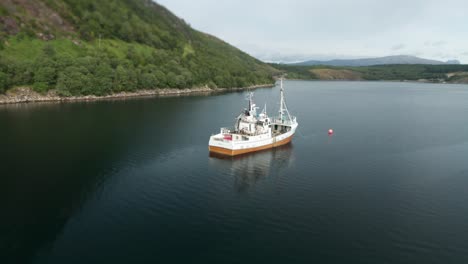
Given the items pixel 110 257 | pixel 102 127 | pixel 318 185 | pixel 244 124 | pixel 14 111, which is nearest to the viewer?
pixel 110 257

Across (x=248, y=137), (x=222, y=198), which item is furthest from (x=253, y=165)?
(x=222, y=198)

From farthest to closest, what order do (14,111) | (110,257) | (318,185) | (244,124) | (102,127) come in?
(14,111) < (102,127) < (244,124) < (318,185) < (110,257)

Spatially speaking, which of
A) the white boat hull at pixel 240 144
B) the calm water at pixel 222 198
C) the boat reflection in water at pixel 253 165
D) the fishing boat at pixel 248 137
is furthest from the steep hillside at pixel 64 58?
the boat reflection in water at pixel 253 165

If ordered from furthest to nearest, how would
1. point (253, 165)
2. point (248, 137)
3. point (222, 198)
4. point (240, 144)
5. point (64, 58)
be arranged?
point (64, 58)
point (248, 137)
point (240, 144)
point (253, 165)
point (222, 198)

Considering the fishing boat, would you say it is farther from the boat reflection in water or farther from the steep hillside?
the steep hillside

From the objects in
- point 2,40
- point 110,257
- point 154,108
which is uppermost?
point 2,40

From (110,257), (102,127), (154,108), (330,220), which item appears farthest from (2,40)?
(330,220)

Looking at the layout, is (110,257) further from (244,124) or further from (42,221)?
(244,124)

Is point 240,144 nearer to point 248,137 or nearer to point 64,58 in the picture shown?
point 248,137
